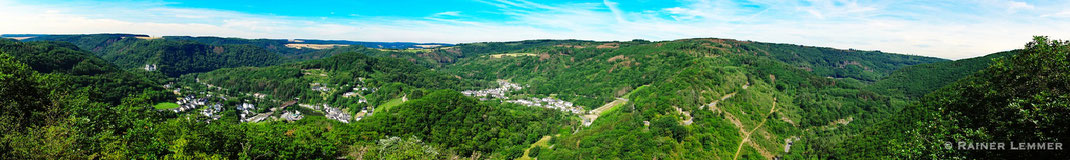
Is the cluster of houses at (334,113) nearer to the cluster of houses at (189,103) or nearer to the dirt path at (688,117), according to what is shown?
the cluster of houses at (189,103)

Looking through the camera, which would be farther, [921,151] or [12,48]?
[12,48]

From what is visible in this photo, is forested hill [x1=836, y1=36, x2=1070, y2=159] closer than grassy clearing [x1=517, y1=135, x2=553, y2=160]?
Yes

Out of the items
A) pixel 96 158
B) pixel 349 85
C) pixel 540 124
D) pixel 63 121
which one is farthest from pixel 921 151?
pixel 349 85

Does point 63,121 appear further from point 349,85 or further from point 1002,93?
point 349,85

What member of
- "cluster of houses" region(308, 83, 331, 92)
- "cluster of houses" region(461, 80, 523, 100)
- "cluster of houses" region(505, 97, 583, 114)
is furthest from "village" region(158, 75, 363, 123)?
"cluster of houses" region(505, 97, 583, 114)

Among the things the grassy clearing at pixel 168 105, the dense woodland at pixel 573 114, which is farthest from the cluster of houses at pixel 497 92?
the grassy clearing at pixel 168 105

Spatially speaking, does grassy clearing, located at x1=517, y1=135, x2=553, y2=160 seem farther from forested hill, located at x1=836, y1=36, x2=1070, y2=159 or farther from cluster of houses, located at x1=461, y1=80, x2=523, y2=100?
cluster of houses, located at x1=461, y1=80, x2=523, y2=100

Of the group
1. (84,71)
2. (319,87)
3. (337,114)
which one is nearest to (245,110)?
(337,114)
